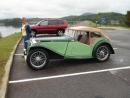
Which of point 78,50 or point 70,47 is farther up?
point 70,47

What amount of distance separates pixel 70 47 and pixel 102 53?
147cm

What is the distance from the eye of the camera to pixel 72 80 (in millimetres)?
6992

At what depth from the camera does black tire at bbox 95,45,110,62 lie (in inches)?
370

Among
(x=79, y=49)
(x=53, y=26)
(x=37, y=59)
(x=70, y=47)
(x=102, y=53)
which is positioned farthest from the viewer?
(x=53, y=26)

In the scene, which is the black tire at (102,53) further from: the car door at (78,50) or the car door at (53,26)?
the car door at (53,26)

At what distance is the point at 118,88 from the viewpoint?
6.23 metres

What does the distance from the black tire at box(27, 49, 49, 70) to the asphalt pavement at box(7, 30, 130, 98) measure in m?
0.20

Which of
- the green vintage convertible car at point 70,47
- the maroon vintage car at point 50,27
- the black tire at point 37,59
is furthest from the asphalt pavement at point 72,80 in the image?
the maroon vintage car at point 50,27

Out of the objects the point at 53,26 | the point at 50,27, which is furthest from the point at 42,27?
the point at 53,26

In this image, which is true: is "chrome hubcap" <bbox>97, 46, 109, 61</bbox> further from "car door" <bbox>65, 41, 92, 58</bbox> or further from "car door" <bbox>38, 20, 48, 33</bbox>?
"car door" <bbox>38, 20, 48, 33</bbox>

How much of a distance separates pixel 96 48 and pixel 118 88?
3179 millimetres

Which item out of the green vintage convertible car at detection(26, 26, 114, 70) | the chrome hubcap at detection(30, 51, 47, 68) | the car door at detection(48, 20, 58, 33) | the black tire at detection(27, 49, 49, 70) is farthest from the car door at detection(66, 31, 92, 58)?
the car door at detection(48, 20, 58, 33)

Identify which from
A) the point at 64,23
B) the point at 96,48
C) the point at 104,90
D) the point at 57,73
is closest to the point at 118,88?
the point at 104,90

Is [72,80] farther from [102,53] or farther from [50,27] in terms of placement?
[50,27]
